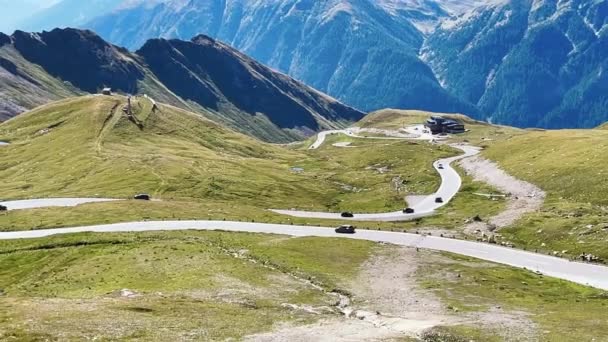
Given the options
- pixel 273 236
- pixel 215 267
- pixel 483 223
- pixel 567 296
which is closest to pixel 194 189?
pixel 273 236

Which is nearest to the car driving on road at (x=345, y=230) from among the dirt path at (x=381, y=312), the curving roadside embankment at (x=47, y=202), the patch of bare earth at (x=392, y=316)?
the dirt path at (x=381, y=312)

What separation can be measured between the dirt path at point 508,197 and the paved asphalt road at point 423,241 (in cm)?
1867

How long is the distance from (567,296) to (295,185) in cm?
12088

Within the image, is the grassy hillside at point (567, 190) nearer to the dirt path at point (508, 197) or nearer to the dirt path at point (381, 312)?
the dirt path at point (508, 197)

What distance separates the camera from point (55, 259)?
285 ft

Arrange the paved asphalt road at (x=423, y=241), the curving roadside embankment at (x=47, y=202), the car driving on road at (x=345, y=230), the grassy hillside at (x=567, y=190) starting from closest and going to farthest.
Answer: the paved asphalt road at (x=423, y=241)
the grassy hillside at (x=567, y=190)
the car driving on road at (x=345, y=230)
the curving roadside embankment at (x=47, y=202)

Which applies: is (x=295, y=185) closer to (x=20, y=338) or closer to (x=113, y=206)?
(x=113, y=206)

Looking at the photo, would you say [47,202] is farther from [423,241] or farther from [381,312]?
[381,312]

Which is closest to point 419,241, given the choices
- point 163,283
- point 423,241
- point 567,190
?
point 423,241

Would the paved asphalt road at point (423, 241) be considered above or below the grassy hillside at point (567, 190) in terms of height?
below

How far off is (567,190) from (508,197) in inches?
514

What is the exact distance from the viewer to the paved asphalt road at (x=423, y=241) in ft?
280

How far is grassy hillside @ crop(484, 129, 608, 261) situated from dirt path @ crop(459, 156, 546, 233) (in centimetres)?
239

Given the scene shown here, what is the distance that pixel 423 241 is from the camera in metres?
106
